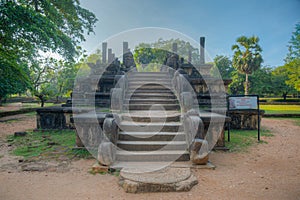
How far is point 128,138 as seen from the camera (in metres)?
4.52

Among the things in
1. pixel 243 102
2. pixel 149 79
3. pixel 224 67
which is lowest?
pixel 243 102

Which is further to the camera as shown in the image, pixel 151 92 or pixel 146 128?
pixel 151 92

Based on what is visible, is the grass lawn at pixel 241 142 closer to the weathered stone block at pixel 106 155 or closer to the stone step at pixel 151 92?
the stone step at pixel 151 92

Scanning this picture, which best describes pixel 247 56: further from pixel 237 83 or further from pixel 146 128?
pixel 146 128

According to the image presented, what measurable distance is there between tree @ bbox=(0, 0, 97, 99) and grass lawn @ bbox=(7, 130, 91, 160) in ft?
12.1

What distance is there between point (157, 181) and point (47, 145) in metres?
3.78

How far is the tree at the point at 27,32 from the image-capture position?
765 centimetres

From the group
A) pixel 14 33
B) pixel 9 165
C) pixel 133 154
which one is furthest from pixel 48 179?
pixel 14 33

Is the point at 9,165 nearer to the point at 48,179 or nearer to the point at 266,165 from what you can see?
the point at 48,179

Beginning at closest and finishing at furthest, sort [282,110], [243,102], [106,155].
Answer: [106,155]
[243,102]
[282,110]

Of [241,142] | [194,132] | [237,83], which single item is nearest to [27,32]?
[194,132]

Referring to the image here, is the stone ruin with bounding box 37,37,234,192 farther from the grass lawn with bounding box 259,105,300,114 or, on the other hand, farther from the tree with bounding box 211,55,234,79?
the tree with bounding box 211,55,234,79

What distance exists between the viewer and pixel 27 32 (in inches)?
328

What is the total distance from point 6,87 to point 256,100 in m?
10.7
